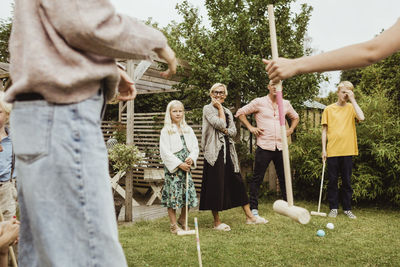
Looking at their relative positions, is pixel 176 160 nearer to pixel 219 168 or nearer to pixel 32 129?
pixel 219 168

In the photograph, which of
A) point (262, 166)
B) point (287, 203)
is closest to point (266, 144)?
point (262, 166)

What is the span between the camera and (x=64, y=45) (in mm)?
1140

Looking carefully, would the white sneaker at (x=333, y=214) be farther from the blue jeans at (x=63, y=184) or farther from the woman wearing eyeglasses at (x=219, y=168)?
the blue jeans at (x=63, y=184)

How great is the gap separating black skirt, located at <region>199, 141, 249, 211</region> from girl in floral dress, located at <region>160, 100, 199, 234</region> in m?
0.20

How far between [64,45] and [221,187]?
4.04m

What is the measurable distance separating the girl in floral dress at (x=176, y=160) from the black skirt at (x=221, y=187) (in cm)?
20

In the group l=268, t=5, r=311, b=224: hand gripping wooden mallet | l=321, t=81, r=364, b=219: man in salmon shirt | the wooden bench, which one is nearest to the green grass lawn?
l=321, t=81, r=364, b=219: man in salmon shirt

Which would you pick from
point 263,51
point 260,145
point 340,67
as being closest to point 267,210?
point 260,145

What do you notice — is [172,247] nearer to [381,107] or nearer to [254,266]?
[254,266]

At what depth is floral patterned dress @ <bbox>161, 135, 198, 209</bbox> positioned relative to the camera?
4930mm

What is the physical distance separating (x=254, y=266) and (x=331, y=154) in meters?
2.99

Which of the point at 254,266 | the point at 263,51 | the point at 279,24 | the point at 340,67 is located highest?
the point at 279,24

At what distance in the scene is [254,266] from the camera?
10.9 ft

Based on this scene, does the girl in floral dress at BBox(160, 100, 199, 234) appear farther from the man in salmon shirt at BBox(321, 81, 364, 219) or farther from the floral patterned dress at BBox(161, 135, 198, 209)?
the man in salmon shirt at BBox(321, 81, 364, 219)
